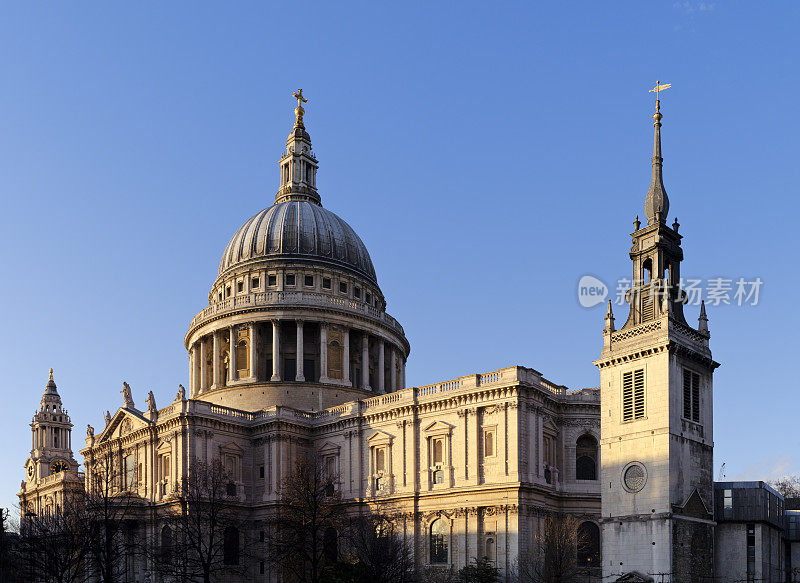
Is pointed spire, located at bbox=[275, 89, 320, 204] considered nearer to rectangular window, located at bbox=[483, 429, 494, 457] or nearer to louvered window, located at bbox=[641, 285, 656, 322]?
rectangular window, located at bbox=[483, 429, 494, 457]

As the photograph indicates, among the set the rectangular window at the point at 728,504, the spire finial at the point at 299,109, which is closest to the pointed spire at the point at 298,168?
the spire finial at the point at 299,109

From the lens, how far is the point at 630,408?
186ft

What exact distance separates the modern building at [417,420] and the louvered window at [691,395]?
13 centimetres

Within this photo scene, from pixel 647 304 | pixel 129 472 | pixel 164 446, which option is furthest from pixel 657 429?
pixel 129 472

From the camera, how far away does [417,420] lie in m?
79.3

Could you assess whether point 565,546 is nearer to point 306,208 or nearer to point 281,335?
point 281,335

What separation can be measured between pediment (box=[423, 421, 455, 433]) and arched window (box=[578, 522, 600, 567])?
12336 mm

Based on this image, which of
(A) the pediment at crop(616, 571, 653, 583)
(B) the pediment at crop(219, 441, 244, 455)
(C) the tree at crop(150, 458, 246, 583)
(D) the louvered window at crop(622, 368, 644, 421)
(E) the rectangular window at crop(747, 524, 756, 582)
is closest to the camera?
(A) the pediment at crop(616, 571, 653, 583)

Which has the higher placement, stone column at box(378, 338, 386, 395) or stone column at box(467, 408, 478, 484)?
stone column at box(378, 338, 386, 395)

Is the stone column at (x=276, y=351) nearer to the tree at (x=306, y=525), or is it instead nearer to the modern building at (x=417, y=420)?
the modern building at (x=417, y=420)

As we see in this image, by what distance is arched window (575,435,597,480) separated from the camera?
3041 inches

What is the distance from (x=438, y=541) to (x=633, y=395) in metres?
25.7

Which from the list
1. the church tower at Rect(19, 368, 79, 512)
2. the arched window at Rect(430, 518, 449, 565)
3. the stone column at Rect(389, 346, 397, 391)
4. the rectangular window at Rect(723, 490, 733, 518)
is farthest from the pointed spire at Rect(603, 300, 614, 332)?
the church tower at Rect(19, 368, 79, 512)

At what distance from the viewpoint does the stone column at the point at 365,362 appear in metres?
101
